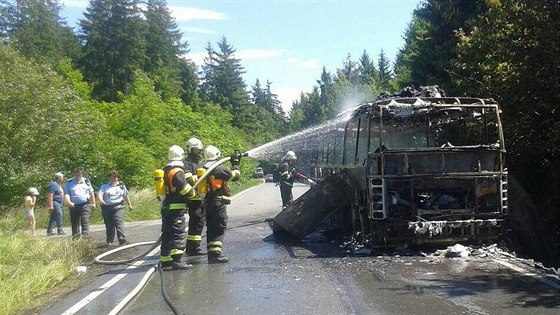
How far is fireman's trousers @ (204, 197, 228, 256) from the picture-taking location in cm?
986

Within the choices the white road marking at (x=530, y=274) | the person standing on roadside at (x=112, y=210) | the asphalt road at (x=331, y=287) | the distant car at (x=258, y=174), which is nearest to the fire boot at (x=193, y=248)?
the asphalt road at (x=331, y=287)

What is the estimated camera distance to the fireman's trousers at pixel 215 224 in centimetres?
986

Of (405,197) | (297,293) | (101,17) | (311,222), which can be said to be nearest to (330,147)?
(311,222)

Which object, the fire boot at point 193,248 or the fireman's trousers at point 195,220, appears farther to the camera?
the fire boot at point 193,248

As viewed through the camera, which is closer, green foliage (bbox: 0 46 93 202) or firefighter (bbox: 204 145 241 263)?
firefighter (bbox: 204 145 241 263)

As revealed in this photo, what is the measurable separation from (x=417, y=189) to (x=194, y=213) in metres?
3.65

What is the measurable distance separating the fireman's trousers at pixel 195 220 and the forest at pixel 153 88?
6327mm

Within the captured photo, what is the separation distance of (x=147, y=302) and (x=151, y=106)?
82.4 feet

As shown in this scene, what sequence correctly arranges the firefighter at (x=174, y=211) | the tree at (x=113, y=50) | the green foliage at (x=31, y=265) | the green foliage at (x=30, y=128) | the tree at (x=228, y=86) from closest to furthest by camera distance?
the green foliage at (x=31, y=265), the firefighter at (x=174, y=211), the green foliage at (x=30, y=128), the tree at (x=113, y=50), the tree at (x=228, y=86)

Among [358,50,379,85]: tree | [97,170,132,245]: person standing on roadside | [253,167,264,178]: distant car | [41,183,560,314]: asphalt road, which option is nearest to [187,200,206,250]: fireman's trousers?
[41,183,560,314]: asphalt road

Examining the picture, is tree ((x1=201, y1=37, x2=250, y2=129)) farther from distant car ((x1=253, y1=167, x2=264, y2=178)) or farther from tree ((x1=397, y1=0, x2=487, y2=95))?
tree ((x1=397, y1=0, x2=487, y2=95))

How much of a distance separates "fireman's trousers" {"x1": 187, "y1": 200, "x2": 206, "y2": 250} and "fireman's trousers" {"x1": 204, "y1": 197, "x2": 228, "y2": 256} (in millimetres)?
240

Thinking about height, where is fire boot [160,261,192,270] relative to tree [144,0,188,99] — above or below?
below

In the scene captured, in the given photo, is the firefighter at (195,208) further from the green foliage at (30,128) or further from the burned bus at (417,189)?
the green foliage at (30,128)
